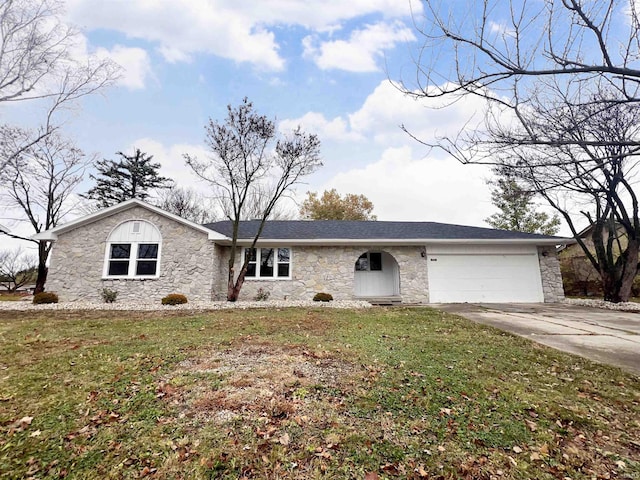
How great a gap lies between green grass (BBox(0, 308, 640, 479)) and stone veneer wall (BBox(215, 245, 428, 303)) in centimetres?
725

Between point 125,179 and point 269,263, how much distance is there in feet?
67.9

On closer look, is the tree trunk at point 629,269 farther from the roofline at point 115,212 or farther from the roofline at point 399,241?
the roofline at point 115,212

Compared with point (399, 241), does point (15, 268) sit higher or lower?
lower

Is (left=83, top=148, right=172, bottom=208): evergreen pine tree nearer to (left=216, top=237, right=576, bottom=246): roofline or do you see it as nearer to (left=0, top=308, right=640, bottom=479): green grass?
(left=216, top=237, right=576, bottom=246): roofline

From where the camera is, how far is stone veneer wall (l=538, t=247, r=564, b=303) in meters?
12.3

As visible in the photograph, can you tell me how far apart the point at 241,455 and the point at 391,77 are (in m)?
4.30

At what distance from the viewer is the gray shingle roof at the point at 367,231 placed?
1228 cm

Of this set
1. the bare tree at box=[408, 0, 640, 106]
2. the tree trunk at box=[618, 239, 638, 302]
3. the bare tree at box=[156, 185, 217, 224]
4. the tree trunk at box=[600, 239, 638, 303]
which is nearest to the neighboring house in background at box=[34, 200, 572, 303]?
the tree trunk at box=[600, 239, 638, 303]

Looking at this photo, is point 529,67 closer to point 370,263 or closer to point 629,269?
point 370,263

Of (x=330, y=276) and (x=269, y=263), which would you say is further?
→ (x=269, y=263)

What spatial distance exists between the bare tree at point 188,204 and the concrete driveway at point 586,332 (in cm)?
2336

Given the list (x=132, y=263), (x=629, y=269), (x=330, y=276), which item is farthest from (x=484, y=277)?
(x=132, y=263)

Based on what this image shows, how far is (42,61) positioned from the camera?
36.8 feet

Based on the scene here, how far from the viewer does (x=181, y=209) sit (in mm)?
26234
